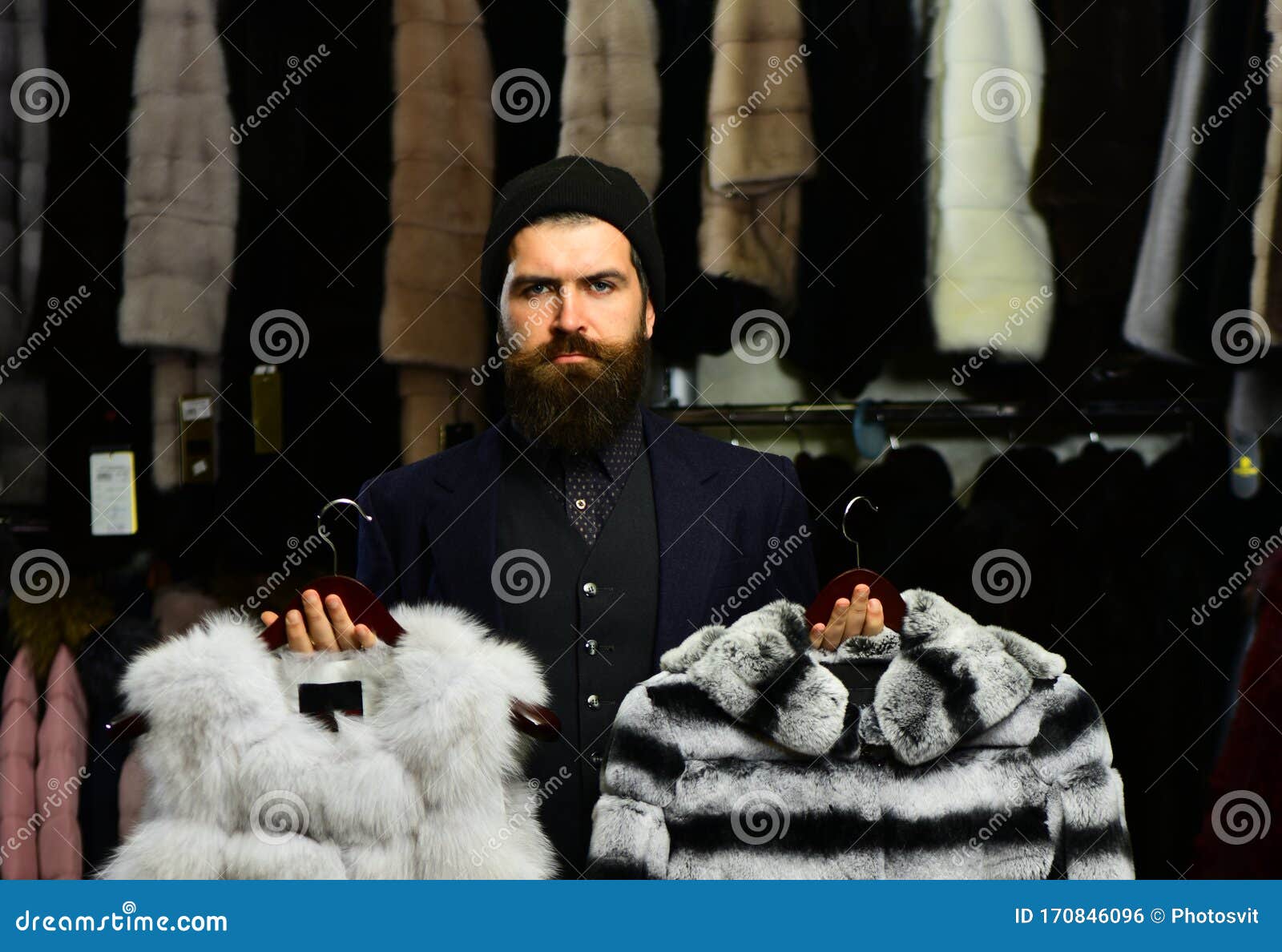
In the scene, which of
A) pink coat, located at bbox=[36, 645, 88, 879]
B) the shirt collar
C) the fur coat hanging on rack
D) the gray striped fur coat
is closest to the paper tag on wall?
the fur coat hanging on rack

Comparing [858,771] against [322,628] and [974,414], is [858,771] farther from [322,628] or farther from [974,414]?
[974,414]

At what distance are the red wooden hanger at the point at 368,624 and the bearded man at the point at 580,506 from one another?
8.1 inches

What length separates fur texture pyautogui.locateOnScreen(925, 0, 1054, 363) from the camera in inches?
101

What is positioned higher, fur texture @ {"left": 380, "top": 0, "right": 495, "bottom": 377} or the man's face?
fur texture @ {"left": 380, "top": 0, "right": 495, "bottom": 377}

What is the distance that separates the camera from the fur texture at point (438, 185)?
8.75ft

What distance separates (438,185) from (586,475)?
87cm

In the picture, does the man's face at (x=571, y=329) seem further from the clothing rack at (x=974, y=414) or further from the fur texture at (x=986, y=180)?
the fur texture at (x=986, y=180)

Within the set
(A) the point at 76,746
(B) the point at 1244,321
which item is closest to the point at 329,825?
(A) the point at 76,746

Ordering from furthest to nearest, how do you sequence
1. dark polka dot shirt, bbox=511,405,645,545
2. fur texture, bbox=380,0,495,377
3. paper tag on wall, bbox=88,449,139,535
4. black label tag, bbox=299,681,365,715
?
paper tag on wall, bbox=88,449,139,535, fur texture, bbox=380,0,495,377, dark polka dot shirt, bbox=511,405,645,545, black label tag, bbox=299,681,365,715

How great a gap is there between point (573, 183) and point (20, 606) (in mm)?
1672

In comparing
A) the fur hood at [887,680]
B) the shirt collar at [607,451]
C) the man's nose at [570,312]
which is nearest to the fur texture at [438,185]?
the shirt collar at [607,451]

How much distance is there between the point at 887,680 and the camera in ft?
6.04

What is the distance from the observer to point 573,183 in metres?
2.16
